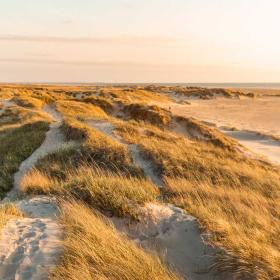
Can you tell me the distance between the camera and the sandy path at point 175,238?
20.5 ft

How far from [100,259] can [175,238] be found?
1928 millimetres

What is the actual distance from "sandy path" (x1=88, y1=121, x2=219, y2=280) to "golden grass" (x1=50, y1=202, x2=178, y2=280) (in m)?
0.62

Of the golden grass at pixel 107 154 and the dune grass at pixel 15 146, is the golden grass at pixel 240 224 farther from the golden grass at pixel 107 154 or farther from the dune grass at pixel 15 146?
the dune grass at pixel 15 146

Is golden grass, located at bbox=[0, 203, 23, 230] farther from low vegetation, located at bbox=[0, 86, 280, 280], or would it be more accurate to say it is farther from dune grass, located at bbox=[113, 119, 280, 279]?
dune grass, located at bbox=[113, 119, 280, 279]

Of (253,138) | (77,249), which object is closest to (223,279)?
(77,249)

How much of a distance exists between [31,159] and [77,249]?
392 inches

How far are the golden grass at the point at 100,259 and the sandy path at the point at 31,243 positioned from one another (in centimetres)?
24

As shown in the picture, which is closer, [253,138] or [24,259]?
[24,259]

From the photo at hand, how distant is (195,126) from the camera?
28312 millimetres

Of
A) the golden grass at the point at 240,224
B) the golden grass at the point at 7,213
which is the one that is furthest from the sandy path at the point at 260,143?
the golden grass at the point at 7,213

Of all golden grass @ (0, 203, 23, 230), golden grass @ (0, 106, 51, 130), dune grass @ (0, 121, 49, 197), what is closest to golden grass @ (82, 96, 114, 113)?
golden grass @ (0, 106, 51, 130)

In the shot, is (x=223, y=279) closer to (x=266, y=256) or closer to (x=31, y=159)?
(x=266, y=256)

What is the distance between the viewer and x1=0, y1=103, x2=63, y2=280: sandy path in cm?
540

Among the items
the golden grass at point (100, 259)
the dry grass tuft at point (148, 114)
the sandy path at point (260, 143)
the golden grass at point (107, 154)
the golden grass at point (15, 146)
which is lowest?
the sandy path at point (260, 143)
